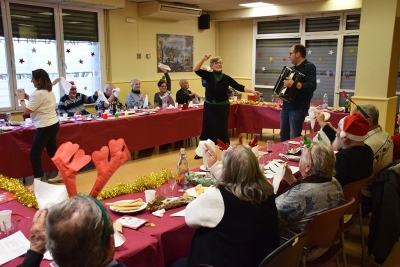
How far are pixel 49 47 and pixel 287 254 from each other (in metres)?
6.28

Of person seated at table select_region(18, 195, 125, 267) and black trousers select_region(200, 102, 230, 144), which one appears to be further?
black trousers select_region(200, 102, 230, 144)

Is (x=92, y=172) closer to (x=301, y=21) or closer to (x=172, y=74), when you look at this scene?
(x=172, y=74)

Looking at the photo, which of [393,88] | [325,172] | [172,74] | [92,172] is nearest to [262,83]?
[172,74]

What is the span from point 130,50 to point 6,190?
227 inches

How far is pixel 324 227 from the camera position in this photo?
2.01 meters

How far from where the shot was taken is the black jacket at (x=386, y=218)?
8.84 ft

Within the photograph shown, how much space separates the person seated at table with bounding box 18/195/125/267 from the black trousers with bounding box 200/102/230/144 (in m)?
3.95

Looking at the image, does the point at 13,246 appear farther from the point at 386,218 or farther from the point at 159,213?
the point at 386,218

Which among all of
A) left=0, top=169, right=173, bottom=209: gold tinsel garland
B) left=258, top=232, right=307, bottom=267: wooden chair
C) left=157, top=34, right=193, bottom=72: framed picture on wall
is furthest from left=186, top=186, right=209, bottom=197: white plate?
left=157, top=34, right=193, bottom=72: framed picture on wall

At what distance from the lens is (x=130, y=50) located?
308 inches

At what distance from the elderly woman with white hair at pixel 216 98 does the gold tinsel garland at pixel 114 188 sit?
248cm

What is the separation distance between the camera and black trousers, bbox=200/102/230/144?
200 inches

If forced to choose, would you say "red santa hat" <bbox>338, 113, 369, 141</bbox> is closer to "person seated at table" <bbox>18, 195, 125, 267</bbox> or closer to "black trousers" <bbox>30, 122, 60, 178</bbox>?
"person seated at table" <bbox>18, 195, 125, 267</bbox>

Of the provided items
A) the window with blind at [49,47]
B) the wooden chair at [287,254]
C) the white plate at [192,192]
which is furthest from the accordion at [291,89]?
the window with blind at [49,47]
